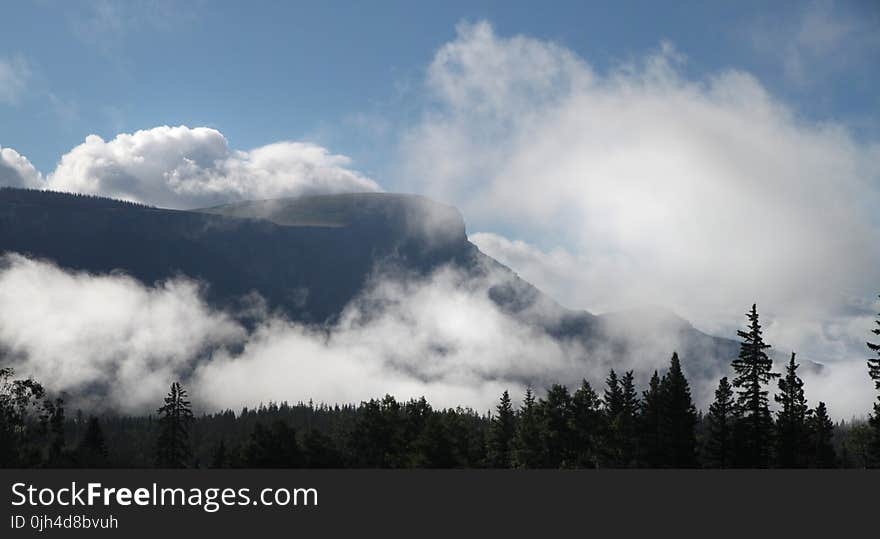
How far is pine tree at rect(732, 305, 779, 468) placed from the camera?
59781 mm

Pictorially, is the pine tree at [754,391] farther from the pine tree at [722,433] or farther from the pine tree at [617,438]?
the pine tree at [617,438]

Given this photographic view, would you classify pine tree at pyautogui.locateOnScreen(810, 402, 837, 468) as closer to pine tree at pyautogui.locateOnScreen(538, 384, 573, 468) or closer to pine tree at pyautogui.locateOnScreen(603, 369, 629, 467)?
pine tree at pyautogui.locateOnScreen(603, 369, 629, 467)

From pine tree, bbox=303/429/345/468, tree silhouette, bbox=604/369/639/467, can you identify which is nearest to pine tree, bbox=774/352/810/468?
tree silhouette, bbox=604/369/639/467

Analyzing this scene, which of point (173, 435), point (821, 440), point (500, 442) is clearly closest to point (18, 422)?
point (173, 435)

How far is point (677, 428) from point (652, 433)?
2405 millimetres

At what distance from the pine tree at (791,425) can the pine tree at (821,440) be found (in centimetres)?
786

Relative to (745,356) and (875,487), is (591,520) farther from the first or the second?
(745,356)

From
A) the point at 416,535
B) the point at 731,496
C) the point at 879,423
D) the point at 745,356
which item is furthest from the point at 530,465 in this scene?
the point at 416,535

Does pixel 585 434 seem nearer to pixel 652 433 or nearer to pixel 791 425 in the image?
pixel 652 433

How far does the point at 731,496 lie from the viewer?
3394 cm

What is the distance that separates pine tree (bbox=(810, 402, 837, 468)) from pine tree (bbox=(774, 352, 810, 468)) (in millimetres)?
7860

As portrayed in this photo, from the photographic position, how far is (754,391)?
6050 cm

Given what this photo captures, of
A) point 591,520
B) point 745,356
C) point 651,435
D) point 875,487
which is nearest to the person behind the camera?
point 591,520

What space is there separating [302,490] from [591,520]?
11.5m
